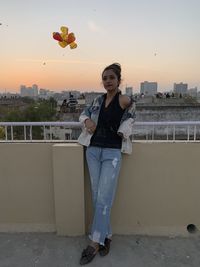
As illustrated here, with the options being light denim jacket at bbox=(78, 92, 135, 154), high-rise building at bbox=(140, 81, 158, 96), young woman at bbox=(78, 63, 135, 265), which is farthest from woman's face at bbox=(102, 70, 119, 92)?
high-rise building at bbox=(140, 81, 158, 96)

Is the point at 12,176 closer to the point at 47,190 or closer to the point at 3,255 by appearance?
the point at 47,190

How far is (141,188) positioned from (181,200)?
38 centimetres

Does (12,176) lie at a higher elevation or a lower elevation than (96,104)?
lower

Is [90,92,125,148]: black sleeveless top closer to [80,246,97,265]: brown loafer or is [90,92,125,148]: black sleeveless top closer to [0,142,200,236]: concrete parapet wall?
[0,142,200,236]: concrete parapet wall

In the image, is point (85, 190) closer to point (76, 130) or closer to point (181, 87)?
point (76, 130)

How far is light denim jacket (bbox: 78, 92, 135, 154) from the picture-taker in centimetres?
218

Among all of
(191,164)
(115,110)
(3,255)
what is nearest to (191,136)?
(191,164)

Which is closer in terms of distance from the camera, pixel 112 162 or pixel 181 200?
pixel 112 162

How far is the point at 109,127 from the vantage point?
2.23 meters

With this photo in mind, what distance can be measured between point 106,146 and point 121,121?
0.76 ft

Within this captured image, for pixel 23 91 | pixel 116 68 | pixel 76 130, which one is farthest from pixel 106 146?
pixel 23 91

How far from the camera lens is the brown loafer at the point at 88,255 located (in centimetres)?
211

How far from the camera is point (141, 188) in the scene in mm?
2500

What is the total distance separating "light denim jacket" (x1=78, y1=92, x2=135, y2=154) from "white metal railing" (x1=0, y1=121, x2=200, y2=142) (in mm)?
118
